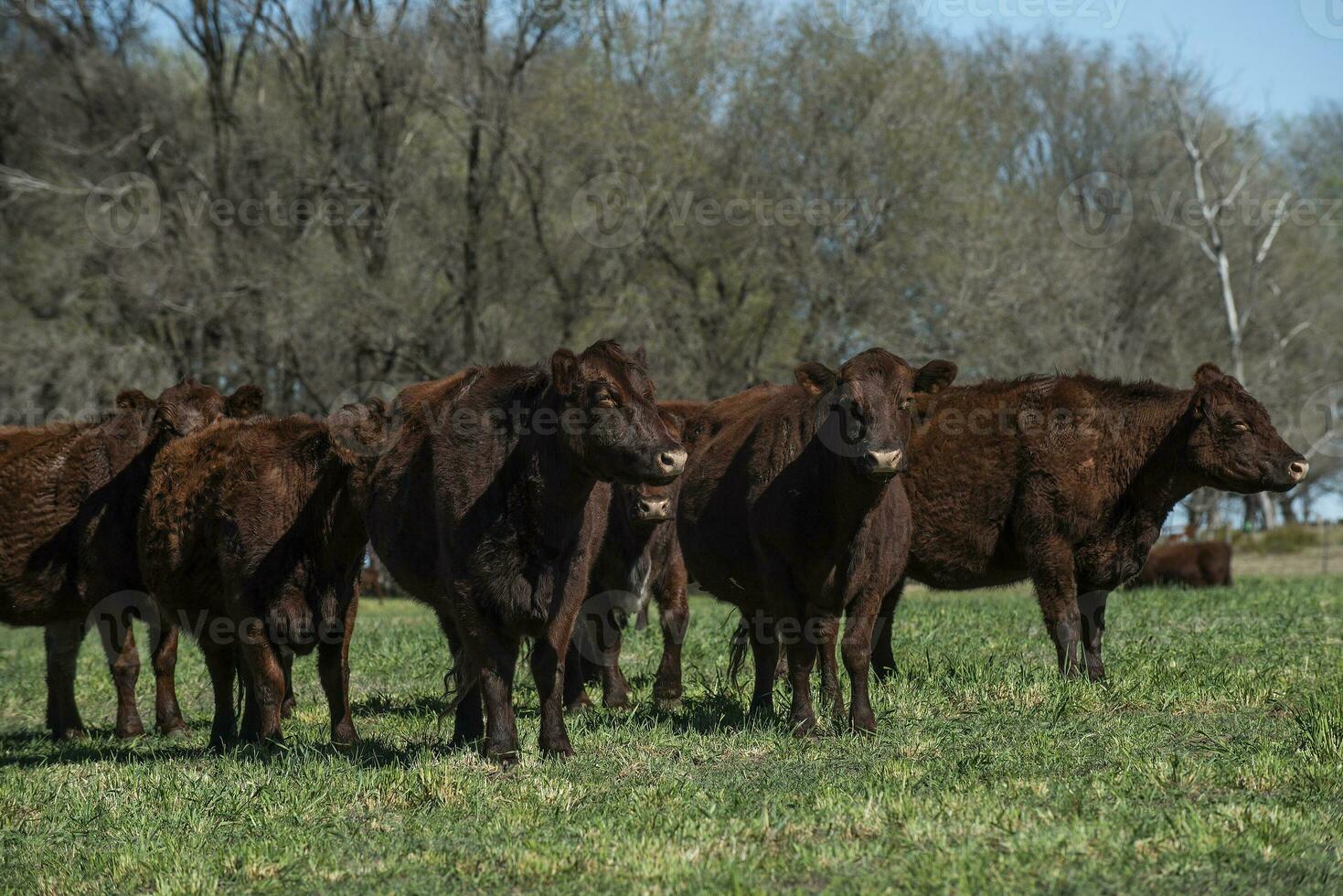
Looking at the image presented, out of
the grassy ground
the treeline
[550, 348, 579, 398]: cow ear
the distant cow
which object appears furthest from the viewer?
the treeline

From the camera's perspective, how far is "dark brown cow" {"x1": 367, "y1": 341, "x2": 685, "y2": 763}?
263 inches

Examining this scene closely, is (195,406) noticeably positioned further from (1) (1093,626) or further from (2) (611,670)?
(1) (1093,626)

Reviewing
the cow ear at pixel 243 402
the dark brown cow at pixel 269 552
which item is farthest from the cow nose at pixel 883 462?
the cow ear at pixel 243 402

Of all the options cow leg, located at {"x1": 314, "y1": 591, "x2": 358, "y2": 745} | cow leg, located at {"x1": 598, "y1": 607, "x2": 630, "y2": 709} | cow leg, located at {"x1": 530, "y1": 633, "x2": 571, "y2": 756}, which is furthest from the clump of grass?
cow leg, located at {"x1": 314, "y1": 591, "x2": 358, "y2": 745}

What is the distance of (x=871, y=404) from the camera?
7090 millimetres

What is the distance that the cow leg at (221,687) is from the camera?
25.7 ft

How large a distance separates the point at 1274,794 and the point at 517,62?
25554mm

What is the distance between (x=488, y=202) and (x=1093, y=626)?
22172 millimetres

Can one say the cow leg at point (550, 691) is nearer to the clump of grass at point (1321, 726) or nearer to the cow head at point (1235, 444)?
the clump of grass at point (1321, 726)

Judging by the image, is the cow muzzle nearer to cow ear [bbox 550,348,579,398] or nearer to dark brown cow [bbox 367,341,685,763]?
dark brown cow [bbox 367,341,685,763]

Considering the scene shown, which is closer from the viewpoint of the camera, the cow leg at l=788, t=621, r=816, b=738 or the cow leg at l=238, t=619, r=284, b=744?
the cow leg at l=788, t=621, r=816, b=738

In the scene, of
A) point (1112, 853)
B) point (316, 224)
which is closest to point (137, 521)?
point (1112, 853)

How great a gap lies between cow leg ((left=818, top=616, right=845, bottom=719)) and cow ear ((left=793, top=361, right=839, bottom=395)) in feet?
4.08

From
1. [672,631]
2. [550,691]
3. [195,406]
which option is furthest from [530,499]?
[195,406]
